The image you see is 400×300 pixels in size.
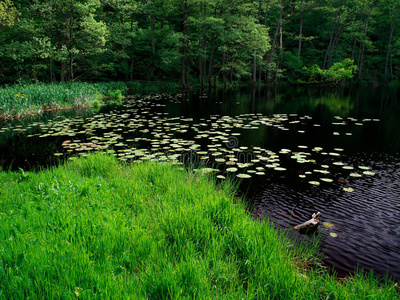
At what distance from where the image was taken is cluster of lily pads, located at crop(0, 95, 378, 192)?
4926 millimetres

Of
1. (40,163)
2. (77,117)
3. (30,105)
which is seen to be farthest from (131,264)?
(30,105)

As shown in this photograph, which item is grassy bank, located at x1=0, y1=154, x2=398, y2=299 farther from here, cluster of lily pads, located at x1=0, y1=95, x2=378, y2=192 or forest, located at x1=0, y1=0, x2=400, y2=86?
forest, located at x1=0, y1=0, x2=400, y2=86

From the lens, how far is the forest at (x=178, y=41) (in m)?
16.1

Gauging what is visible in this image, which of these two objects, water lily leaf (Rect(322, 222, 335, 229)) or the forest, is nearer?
water lily leaf (Rect(322, 222, 335, 229))

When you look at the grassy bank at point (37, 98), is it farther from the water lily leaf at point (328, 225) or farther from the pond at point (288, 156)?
the water lily leaf at point (328, 225)

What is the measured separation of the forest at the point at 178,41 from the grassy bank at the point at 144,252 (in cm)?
1497

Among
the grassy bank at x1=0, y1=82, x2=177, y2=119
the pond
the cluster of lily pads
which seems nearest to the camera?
the pond

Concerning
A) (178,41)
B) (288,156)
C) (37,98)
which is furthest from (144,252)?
(178,41)

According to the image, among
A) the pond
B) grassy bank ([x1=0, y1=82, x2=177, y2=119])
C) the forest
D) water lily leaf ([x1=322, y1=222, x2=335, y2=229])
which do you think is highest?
the forest

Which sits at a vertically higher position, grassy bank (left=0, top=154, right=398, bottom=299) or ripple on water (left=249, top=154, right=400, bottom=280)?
grassy bank (left=0, top=154, right=398, bottom=299)

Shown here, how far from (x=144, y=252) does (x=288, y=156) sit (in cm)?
440

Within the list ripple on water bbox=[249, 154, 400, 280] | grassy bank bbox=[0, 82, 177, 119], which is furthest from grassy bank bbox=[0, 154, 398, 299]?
grassy bank bbox=[0, 82, 177, 119]

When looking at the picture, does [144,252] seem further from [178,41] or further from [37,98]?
[178,41]

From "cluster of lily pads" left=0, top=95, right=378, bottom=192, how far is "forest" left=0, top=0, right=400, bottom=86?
9412mm
